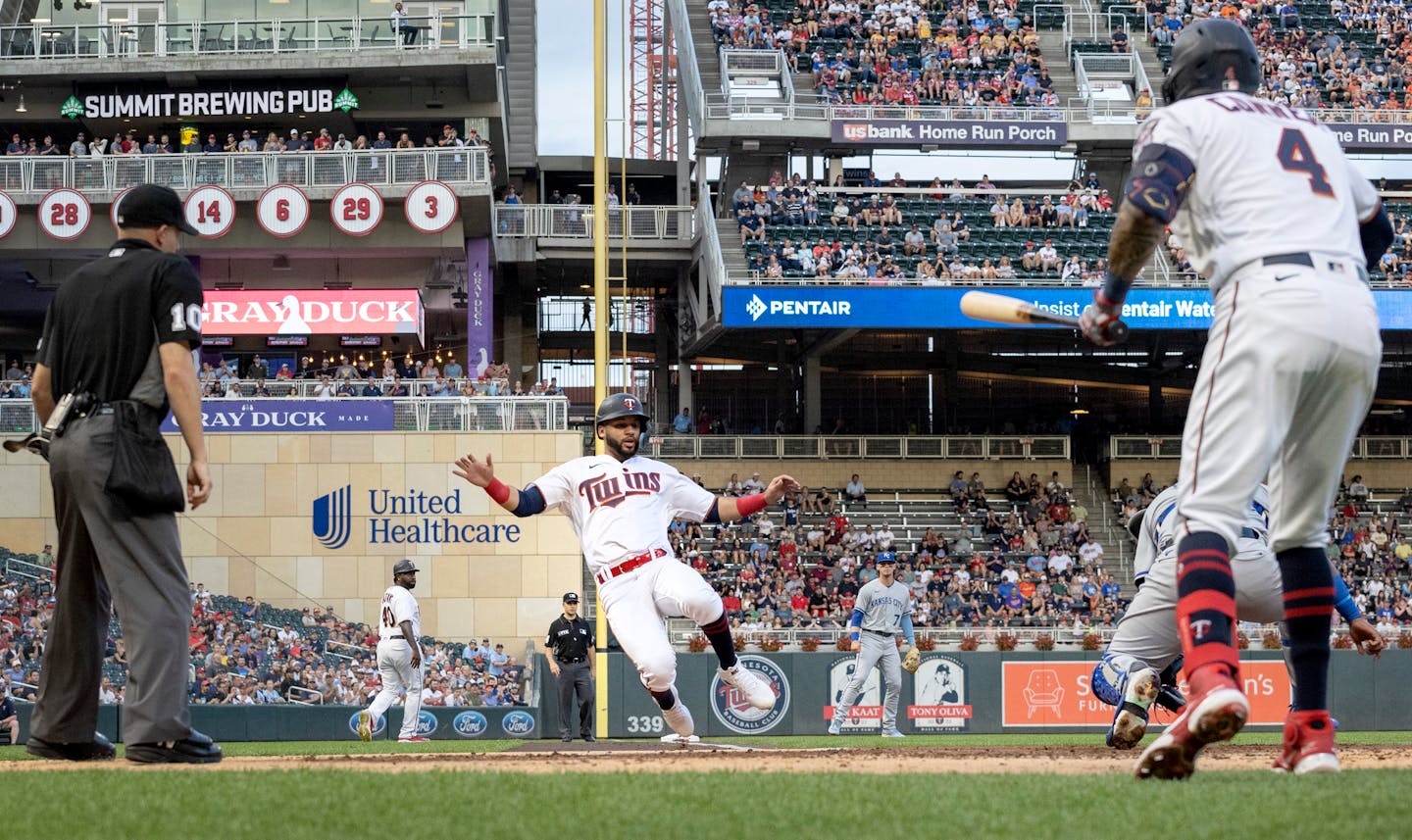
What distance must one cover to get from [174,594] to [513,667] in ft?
69.1

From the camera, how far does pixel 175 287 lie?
252 inches

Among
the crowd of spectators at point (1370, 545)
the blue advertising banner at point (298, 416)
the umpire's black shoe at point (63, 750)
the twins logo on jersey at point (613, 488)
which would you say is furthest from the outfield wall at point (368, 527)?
the umpire's black shoe at point (63, 750)

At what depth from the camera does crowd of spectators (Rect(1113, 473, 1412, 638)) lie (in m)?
28.9

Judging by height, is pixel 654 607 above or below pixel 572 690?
above

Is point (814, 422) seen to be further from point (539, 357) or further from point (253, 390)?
point (253, 390)

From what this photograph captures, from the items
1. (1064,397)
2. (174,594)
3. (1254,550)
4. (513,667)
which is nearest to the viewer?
(174,594)

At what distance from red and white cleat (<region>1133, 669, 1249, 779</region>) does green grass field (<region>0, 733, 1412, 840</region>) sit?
0.10 meters

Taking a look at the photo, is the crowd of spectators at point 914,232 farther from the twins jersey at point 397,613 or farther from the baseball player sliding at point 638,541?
the baseball player sliding at point 638,541

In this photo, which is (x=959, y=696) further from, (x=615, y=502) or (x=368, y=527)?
(x=615, y=502)

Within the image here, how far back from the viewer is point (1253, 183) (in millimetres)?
5559

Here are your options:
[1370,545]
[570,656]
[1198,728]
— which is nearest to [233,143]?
[570,656]

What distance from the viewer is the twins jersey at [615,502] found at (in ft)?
32.1

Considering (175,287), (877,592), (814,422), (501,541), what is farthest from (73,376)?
(814,422)

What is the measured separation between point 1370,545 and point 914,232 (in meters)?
11.4
